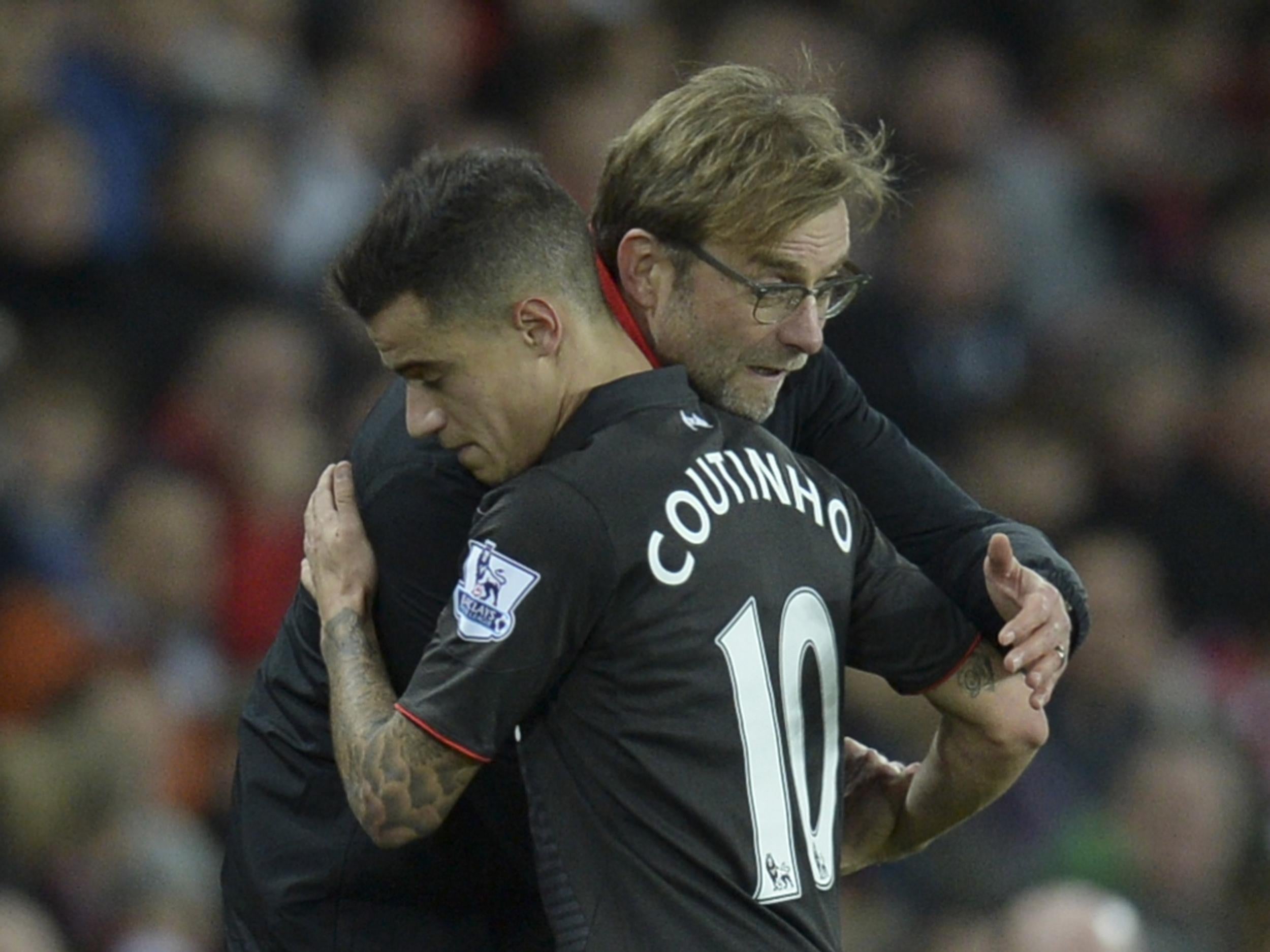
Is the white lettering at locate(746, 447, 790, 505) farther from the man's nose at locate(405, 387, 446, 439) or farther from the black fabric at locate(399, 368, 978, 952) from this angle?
the man's nose at locate(405, 387, 446, 439)

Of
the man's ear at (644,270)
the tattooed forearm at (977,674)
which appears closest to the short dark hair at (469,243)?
the man's ear at (644,270)

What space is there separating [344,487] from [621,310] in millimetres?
429

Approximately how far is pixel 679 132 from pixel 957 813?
1.04 m

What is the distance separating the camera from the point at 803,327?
291cm

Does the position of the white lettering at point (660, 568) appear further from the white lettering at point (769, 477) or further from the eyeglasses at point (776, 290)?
the eyeglasses at point (776, 290)

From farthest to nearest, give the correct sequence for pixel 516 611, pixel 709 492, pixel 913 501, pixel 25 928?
pixel 25 928, pixel 913 501, pixel 709 492, pixel 516 611

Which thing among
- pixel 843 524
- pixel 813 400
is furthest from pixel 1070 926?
pixel 843 524

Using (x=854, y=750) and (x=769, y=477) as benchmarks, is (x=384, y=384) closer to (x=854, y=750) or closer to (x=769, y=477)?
(x=854, y=750)

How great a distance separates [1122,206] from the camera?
28.1 feet

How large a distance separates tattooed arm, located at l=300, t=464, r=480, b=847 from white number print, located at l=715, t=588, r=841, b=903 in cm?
33

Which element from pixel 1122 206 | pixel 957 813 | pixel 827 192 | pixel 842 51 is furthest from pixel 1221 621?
pixel 827 192

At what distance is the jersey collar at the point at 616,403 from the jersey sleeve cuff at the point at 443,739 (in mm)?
345

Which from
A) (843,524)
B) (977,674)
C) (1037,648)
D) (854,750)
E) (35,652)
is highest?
(843,524)

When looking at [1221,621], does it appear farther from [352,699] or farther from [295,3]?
[352,699]
